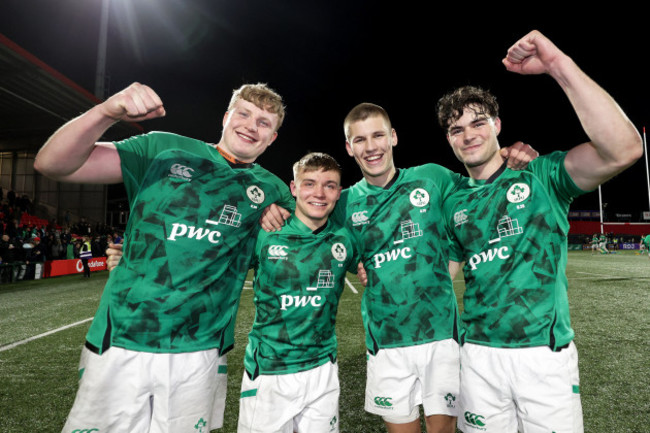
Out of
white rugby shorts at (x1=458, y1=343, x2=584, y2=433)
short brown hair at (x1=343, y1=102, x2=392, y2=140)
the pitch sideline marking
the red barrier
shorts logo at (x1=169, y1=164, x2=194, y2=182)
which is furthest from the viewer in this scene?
the red barrier

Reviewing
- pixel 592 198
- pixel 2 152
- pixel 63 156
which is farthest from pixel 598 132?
pixel 592 198

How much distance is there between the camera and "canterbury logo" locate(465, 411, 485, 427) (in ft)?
6.27

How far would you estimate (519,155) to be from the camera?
7.05ft

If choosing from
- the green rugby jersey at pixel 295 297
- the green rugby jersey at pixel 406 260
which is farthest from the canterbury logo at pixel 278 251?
the green rugby jersey at pixel 406 260

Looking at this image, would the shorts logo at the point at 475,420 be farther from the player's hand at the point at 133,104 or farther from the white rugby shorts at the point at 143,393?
the player's hand at the point at 133,104

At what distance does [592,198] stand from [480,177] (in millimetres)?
70559

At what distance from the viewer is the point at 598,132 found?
5.74ft

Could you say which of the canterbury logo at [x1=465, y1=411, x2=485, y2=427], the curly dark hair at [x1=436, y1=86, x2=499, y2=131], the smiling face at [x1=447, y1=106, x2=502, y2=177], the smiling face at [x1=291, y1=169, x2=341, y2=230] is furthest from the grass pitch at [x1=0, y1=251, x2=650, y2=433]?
the curly dark hair at [x1=436, y1=86, x2=499, y2=131]

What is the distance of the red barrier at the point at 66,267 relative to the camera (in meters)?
14.5

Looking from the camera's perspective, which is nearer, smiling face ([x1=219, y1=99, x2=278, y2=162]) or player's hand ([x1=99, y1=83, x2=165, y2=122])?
player's hand ([x1=99, y1=83, x2=165, y2=122])

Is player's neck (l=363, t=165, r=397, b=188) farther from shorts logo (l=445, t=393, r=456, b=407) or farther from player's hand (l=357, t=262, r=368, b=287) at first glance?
shorts logo (l=445, t=393, r=456, b=407)

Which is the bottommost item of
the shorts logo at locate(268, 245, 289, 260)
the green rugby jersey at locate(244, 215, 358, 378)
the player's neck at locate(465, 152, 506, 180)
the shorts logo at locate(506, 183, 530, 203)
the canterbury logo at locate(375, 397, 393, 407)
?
the canterbury logo at locate(375, 397, 393, 407)

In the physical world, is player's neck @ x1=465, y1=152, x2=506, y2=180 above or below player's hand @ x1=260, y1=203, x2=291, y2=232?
above

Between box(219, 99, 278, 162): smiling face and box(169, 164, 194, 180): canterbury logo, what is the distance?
0.29 m
